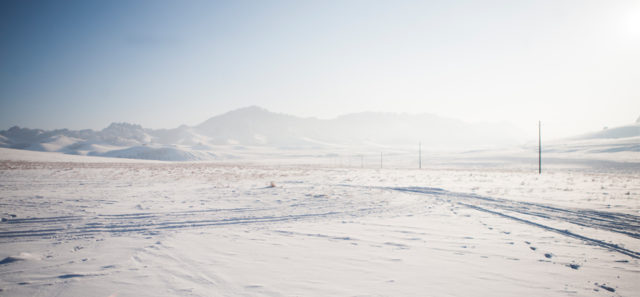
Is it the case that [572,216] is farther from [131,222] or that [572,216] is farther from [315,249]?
[131,222]

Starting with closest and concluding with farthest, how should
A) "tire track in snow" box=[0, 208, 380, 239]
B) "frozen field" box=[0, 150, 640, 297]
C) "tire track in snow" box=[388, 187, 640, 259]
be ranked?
"frozen field" box=[0, 150, 640, 297]
"tire track in snow" box=[388, 187, 640, 259]
"tire track in snow" box=[0, 208, 380, 239]

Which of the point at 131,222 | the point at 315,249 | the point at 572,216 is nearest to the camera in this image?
the point at 315,249

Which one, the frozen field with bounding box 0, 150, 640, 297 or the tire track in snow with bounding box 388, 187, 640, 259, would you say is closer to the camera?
the frozen field with bounding box 0, 150, 640, 297

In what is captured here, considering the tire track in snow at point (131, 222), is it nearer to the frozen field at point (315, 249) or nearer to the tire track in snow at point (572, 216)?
the frozen field at point (315, 249)

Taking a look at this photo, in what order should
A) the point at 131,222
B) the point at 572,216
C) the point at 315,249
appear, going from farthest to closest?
the point at 572,216 → the point at 131,222 → the point at 315,249

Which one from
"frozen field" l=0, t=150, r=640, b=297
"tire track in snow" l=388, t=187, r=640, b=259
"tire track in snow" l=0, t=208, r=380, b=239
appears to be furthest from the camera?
"tire track in snow" l=0, t=208, r=380, b=239

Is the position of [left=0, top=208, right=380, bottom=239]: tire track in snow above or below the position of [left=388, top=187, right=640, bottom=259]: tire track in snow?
below

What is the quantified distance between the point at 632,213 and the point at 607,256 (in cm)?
530

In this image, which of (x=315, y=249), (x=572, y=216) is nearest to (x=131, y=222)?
(x=315, y=249)

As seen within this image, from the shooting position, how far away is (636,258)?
171 inches

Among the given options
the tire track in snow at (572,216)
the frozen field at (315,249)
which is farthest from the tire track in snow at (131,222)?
the tire track in snow at (572,216)

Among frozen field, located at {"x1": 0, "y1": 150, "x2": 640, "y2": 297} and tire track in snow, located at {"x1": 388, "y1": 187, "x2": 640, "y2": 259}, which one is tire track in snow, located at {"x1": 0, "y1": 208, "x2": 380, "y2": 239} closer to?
frozen field, located at {"x1": 0, "y1": 150, "x2": 640, "y2": 297}

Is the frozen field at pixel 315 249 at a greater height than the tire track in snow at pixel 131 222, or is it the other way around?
the frozen field at pixel 315 249

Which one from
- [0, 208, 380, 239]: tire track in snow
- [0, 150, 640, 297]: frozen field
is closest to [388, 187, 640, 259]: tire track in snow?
[0, 150, 640, 297]: frozen field
